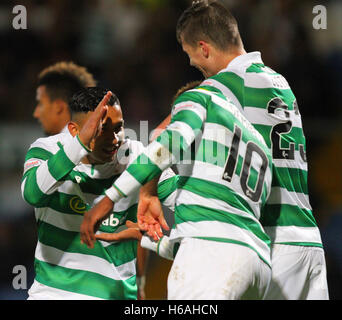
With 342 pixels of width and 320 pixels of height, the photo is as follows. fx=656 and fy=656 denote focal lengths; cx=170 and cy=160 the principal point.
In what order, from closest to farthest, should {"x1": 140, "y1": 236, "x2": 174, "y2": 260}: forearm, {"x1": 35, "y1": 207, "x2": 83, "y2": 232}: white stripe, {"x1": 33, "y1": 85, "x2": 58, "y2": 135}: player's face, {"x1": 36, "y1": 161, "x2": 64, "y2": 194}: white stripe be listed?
1. {"x1": 140, "y1": 236, "x2": 174, "y2": 260}: forearm
2. {"x1": 36, "y1": 161, "x2": 64, "y2": 194}: white stripe
3. {"x1": 35, "y1": 207, "x2": 83, "y2": 232}: white stripe
4. {"x1": 33, "y1": 85, "x2": 58, "y2": 135}: player's face

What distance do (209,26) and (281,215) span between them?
38.3 inches

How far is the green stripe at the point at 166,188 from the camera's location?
331cm

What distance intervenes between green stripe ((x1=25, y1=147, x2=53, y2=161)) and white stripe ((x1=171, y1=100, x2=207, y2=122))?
0.84 m

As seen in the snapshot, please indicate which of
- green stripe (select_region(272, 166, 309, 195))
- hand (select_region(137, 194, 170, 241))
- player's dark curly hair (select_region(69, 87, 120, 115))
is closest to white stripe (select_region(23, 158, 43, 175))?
player's dark curly hair (select_region(69, 87, 120, 115))

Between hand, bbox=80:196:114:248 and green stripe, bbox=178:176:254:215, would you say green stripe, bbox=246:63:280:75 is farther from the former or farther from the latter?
hand, bbox=80:196:114:248

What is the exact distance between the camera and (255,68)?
322 cm

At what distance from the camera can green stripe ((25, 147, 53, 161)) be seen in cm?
318

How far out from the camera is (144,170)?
2.52 metres

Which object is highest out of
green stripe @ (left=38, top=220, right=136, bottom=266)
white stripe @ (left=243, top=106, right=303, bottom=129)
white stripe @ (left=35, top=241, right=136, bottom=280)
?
white stripe @ (left=243, top=106, right=303, bottom=129)

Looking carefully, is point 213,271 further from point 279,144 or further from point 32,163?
point 32,163

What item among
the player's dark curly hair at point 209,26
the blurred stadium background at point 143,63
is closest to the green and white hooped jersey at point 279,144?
the player's dark curly hair at point 209,26

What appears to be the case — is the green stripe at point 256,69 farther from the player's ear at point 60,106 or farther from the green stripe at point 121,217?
the player's ear at point 60,106

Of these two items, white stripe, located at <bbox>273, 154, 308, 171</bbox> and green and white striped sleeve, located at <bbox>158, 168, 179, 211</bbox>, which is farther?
green and white striped sleeve, located at <bbox>158, 168, 179, 211</bbox>
